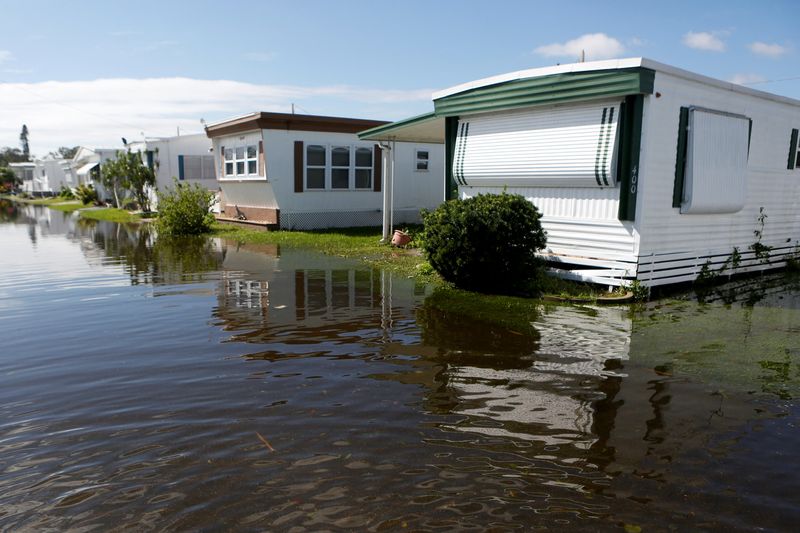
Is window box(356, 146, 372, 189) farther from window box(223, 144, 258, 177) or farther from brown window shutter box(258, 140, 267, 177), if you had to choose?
window box(223, 144, 258, 177)

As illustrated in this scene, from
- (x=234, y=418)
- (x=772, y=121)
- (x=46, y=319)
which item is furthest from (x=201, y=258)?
(x=772, y=121)

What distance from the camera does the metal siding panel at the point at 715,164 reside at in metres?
9.71

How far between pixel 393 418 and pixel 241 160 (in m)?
17.9

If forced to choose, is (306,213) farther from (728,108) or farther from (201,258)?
(728,108)

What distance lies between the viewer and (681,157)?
9664 millimetres

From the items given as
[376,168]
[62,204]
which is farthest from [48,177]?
[376,168]

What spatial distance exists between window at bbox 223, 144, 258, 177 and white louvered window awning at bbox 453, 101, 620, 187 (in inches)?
397

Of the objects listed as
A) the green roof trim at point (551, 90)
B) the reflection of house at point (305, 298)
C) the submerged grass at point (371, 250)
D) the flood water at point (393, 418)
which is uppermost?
the green roof trim at point (551, 90)

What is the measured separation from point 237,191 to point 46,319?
14236 millimetres

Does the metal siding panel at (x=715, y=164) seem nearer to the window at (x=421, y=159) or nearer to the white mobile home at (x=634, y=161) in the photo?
the white mobile home at (x=634, y=161)

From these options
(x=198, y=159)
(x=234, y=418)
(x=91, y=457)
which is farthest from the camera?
(x=198, y=159)

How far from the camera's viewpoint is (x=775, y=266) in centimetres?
1255

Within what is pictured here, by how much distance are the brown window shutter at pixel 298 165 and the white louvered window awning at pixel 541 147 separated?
8505mm

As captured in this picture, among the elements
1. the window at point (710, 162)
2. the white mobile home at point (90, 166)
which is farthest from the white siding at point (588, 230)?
the white mobile home at point (90, 166)
